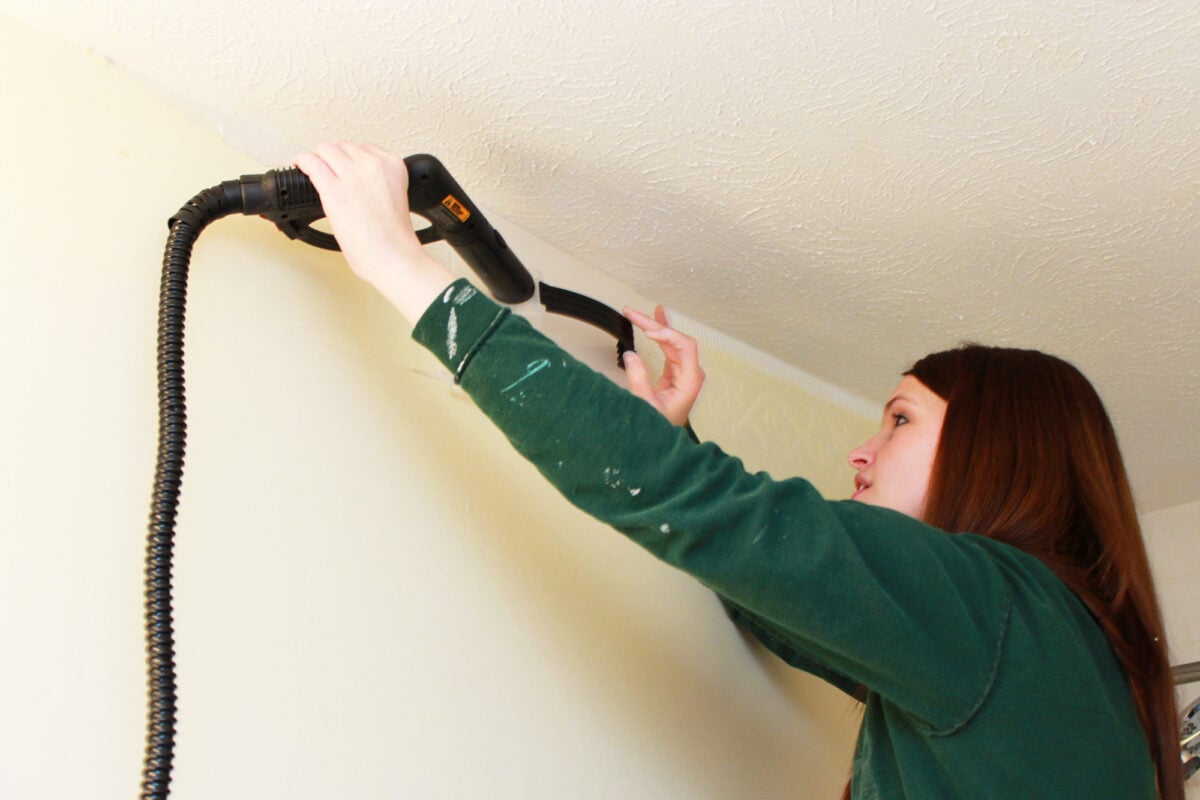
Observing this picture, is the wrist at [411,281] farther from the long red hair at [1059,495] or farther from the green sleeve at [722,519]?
the long red hair at [1059,495]

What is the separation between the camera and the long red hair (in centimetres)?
92

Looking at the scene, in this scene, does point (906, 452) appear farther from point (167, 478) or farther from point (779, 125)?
point (167, 478)

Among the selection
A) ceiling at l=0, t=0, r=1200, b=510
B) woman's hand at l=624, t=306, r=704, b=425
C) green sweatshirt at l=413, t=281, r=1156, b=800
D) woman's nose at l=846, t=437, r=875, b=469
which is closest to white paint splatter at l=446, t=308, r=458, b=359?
green sweatshirt at l=413, t=281, r=1156, b=800

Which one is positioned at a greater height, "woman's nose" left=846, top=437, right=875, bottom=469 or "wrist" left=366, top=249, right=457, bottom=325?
"woman's nose" left=846, top=437, right=875, bottom=469

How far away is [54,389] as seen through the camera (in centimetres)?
74

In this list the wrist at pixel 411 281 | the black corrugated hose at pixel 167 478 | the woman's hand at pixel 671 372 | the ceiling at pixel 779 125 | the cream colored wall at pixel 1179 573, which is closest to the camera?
the black corrugated hose at pixel 167 478

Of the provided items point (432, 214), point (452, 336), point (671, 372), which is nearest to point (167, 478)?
point (452, 336)

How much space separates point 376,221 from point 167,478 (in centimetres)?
25

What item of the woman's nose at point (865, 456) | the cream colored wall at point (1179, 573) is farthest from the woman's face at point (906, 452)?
the cream colored wall at point (1179, 573)

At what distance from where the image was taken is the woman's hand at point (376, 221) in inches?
31.0

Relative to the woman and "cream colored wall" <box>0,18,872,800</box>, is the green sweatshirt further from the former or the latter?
"cream colored wall" <box>0,18,872,800</box>

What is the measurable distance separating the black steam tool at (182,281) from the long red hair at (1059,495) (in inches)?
18.1

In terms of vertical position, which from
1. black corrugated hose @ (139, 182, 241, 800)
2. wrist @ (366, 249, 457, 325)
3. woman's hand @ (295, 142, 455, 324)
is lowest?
black corrugated hose @ (139, 182, 241, 800)

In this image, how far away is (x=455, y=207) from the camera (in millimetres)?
917
